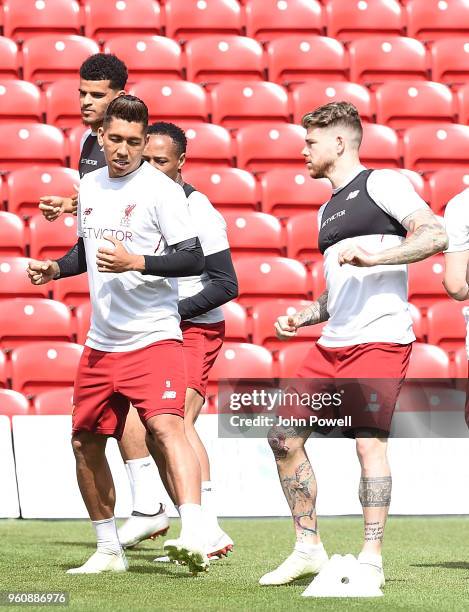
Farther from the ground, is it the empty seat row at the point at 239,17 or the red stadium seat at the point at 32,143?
the empty seat row at the point at 239,17

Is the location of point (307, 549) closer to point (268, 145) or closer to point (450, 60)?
point (268, 145)

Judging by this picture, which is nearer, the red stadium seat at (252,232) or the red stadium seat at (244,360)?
the red stadium seat at (244,360)

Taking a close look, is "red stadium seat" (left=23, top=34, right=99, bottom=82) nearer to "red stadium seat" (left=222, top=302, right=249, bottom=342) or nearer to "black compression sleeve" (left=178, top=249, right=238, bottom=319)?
"red stadium seat" (left=222, top=302, right=249, bottom=342)

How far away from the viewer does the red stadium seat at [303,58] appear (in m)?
11.5

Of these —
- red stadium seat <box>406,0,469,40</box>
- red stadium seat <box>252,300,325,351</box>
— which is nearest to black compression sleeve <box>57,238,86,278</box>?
red stadium seat <box>252,300,325,351</box>

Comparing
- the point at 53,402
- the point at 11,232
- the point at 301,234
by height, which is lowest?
the point at 53,402

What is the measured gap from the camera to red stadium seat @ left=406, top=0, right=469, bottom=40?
1226cm

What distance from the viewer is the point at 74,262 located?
5160 mm

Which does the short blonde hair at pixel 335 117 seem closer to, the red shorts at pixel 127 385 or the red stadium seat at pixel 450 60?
the red shorts at pixel 127 385

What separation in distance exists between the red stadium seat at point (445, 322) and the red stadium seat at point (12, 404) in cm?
304

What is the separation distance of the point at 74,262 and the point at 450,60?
24.7 ft

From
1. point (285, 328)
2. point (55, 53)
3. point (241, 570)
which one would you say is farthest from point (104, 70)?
point (55, 53)

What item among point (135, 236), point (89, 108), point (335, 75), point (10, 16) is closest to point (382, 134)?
point (335, 75)

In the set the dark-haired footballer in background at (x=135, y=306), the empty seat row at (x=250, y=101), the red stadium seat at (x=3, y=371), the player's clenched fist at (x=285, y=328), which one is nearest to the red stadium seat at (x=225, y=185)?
the empty seat row at (x=250, y=101)
